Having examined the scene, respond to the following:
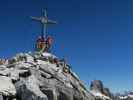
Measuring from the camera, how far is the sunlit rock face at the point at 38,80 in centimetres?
4206

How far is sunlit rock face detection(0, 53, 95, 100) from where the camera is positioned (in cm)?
4206

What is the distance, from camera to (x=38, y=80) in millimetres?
48469

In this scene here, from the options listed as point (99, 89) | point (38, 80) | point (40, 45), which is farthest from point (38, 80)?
point (99, 89)

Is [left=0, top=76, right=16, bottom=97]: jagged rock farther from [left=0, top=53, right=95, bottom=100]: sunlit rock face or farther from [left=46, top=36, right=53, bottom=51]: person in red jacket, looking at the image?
[left=46, top=36, right=53, bottom=51]: person in red jacket

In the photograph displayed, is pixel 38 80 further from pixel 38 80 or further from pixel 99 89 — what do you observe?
pixel 99 89

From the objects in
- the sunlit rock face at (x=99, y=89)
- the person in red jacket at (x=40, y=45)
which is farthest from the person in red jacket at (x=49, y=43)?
the sunlit rock face at (x=99, y=89)

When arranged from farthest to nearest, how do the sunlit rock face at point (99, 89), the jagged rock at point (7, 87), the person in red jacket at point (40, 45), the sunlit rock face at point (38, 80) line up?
1. the sunlit rock face at point (99, 89)
2. the person in red jacket at point (40, 45)
3. the sunlit rock face at point (38, 80)
4. the jagged rock at point (7, 87)

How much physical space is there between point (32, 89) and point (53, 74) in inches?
538

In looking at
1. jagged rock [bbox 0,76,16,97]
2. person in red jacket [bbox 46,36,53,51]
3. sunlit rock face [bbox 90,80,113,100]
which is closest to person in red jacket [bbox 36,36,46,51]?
person in red jacket [bbox 46,36,53,51]

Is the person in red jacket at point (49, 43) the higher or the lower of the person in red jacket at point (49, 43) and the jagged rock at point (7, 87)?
the higher

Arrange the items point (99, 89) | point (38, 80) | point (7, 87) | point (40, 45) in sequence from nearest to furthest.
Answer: point (7, 87) → point (38, 80) → point (40, 45) → point (99, 89)

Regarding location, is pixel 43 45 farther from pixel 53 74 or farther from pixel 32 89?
pixel 32 89

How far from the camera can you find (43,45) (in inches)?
2734

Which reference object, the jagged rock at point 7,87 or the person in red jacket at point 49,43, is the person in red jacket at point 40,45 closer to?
the person in red jacket at point 49,43
